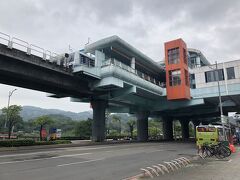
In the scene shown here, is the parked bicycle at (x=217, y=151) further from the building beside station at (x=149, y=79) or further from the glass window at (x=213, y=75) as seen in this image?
the glass window at (x=213, y=75)

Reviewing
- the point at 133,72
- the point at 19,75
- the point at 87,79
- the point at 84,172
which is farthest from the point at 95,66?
the point at 84,172

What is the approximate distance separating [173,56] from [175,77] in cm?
460

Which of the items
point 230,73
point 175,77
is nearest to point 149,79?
point 175,77

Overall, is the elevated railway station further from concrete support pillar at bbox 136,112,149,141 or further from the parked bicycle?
the parked bicycle

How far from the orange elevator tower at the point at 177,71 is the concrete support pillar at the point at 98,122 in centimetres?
1486

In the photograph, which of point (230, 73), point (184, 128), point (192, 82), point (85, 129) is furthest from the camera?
point (184, 128)

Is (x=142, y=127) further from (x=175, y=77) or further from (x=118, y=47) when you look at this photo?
(x=118, y=47)

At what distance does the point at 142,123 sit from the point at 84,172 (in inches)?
1865

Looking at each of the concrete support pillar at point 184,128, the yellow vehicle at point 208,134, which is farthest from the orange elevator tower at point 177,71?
the concrete support pillar at point 184,128

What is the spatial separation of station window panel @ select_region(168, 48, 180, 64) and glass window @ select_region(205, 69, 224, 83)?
24.8 ft

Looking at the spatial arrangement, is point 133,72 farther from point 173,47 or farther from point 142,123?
point 142,123

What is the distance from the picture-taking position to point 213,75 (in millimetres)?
49250

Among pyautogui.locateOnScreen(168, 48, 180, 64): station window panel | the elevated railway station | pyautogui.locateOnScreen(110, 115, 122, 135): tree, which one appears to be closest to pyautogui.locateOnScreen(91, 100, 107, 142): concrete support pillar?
the elevated railway station

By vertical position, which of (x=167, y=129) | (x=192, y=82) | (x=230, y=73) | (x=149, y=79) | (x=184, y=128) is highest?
(x=230, y=73)
